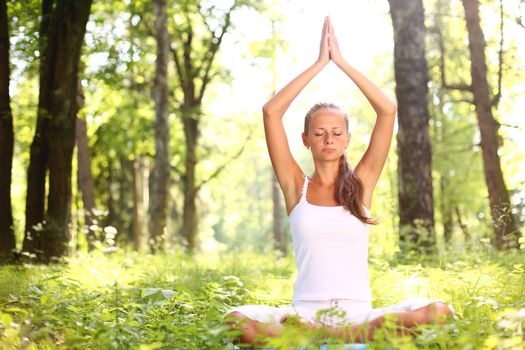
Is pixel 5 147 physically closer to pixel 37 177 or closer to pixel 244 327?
pixel 37 177

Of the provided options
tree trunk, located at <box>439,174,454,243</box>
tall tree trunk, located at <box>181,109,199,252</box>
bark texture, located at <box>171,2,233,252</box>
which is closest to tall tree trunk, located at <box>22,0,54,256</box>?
tall tree trunk, located at <box>181,109,199,252</box>

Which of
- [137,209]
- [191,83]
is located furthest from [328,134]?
[137,209]

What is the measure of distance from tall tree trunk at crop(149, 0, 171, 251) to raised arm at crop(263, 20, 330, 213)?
1230 centimetres

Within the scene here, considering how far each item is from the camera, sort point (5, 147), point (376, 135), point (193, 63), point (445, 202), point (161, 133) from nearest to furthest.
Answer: point (376, 135), point (5, 147), point (161, 133), point (193, 63), point (445, 202)

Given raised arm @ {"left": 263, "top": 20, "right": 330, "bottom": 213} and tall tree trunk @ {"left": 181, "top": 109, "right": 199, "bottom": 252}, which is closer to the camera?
raised arm @ {"left": 263, "top": 20, "right": 330, "bottom": 213}

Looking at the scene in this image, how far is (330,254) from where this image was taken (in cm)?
459

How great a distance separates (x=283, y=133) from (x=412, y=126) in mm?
6777

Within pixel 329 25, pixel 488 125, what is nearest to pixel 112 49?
pixel 488 125

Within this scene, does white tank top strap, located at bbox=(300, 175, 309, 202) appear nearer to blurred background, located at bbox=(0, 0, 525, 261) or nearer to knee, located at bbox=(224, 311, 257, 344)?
blurred background, located at bbox=(0, 0, 525, 261)

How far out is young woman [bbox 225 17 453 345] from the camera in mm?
4320

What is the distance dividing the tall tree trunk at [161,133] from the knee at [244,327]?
12.9 meters

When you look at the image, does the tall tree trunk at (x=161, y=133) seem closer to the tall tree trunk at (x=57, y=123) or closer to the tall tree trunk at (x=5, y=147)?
the tall tree trunk at (x=57, y=123)

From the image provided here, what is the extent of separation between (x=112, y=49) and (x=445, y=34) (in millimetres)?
12546

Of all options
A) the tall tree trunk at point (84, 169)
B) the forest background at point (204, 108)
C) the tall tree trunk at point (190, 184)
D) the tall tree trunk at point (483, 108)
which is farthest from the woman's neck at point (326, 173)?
the tall tree trunk at point (190, 184)
